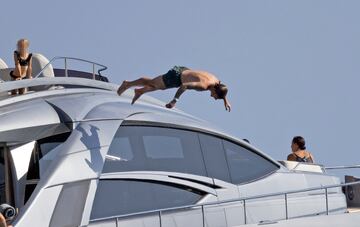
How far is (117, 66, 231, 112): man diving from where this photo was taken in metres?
14.0

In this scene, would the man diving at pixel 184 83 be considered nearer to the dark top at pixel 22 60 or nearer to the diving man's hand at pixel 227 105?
the diving man's hand at pixel 227 105

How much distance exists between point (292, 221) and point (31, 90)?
13.9 ft

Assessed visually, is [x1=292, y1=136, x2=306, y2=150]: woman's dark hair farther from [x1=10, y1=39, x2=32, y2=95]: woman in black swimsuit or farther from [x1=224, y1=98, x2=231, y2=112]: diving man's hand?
[x1=10, y1=39, x2=32, y2=95]: woman in black swimsuit

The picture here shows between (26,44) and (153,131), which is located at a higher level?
(26,44)

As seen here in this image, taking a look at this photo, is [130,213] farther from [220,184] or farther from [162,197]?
[220,184]

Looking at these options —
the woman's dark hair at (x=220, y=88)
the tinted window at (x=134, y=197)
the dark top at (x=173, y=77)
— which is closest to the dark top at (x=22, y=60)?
the dark top at (x=173, y=77)

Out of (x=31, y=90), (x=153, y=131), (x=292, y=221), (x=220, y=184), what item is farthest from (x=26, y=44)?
(x=292, y=221)

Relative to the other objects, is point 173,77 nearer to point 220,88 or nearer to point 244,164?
point 220,88

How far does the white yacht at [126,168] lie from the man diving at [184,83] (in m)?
0.63

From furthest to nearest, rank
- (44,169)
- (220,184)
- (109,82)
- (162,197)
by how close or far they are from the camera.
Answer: (109,82) < (220,184) < (162,197) < (44,169)

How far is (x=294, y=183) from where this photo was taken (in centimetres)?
1711

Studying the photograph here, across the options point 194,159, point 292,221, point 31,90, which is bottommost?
point 292,221

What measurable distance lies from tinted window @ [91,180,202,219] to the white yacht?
0.01m

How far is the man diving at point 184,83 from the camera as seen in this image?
14.0 meters
